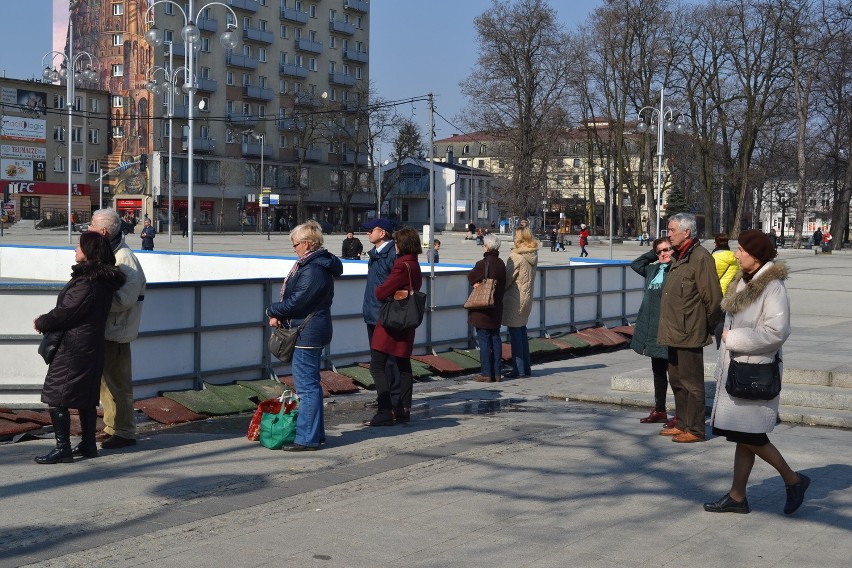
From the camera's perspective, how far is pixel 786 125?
71562mm

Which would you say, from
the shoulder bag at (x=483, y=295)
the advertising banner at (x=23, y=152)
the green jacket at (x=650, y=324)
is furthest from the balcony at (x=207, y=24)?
the green jacket at (x=650, y=324)

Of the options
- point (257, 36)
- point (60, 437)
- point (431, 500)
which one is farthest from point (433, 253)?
point (257, 36)

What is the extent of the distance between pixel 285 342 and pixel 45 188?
86.1 metres

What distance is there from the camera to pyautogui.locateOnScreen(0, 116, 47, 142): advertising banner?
3423 inches

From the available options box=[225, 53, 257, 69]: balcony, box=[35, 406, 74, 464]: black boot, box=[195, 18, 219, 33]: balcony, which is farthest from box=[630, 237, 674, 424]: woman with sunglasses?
box=[225, 53, 257, 69]: balcony

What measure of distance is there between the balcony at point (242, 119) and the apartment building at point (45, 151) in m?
10.2

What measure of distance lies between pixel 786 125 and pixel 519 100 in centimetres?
1895

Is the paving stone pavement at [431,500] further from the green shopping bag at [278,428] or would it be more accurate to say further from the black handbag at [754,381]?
the black handbag at [754,381]

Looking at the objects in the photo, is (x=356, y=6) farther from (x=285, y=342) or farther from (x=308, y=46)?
(x=285, y=342)

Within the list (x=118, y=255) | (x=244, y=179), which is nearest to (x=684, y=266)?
(x=118, y=255)

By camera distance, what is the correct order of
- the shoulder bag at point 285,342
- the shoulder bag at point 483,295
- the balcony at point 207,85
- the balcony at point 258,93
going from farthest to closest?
1. the balcony at point 258,93
2. the balcony at point 207,85
3. the shoulder bag at point 483,295
4. the shoulder bag at point 285,342

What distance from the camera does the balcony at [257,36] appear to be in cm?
9100

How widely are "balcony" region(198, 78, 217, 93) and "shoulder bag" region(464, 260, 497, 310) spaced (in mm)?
76954

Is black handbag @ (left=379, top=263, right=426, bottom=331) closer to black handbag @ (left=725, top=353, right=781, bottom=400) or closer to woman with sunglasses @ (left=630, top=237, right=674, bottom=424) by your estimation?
woman with sunglasses @ (left=630, top=237, right=674, bottom=424)
